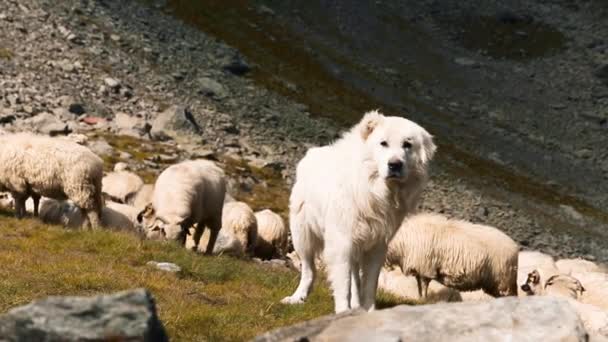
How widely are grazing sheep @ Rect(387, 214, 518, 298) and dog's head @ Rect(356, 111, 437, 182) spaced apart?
8601mm

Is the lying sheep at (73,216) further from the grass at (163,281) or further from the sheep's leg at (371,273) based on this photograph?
the sheep's leg at (371,273)

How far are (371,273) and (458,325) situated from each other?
14.9ft

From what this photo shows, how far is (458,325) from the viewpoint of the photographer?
5656 millimetres

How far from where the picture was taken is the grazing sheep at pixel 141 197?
917 inches

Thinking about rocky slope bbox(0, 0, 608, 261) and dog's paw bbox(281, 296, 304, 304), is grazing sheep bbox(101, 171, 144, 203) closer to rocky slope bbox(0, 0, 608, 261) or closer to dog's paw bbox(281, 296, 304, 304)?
rocky slope bbox(0, 0, 608, 261)

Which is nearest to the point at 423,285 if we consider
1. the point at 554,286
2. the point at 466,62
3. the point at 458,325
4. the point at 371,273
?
the point at 554,286

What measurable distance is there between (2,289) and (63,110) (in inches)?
1291

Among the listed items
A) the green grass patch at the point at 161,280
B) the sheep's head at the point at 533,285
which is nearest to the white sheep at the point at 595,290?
the sheep's head at the point at 533,285

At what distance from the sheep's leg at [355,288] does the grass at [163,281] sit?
52cm

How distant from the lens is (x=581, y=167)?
57344mm

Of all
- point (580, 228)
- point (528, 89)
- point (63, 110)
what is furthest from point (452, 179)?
point (528, 89)

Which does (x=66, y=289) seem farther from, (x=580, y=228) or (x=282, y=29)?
(x=282, y=29)

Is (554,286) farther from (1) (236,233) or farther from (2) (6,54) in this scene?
(2) (6,54)

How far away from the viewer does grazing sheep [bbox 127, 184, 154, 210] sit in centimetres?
2330
